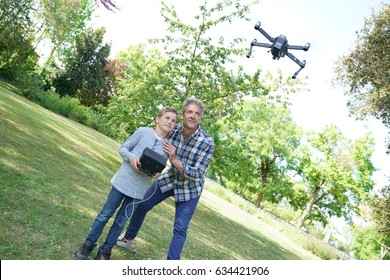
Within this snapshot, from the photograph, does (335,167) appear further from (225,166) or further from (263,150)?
(225,166)

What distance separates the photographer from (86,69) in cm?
3469

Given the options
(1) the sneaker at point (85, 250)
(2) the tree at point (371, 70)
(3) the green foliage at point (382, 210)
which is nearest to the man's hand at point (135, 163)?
(1) the sneaker at point (85, 250)

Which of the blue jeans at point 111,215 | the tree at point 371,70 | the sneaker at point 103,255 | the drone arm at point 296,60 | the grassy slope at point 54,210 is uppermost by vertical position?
the tree at point 371,70

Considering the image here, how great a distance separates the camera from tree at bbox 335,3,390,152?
955cm

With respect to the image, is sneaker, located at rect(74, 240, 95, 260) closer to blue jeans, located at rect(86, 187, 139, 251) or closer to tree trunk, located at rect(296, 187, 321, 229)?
blue jeans, located at rect(86, 187, 139, 251)

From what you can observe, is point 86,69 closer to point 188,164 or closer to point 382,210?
point 382,210

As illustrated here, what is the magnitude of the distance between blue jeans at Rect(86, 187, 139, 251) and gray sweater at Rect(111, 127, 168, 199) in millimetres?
99

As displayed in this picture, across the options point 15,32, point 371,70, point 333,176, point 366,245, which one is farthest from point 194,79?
point 366,245

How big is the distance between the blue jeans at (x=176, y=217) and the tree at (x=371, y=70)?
7528mm

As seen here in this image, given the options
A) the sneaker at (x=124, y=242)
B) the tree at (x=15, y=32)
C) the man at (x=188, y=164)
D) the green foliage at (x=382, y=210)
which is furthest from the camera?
the tree at (x=15, y=32)

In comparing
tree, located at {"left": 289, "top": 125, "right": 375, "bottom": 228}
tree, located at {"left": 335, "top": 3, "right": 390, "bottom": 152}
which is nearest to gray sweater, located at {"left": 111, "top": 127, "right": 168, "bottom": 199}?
tree, located at {"left": 335, "top": 3, "right": 390, "bottom": 152}

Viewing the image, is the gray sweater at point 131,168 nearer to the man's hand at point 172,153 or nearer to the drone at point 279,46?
the man's hand at point 172,153

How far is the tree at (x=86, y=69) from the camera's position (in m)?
34.5
